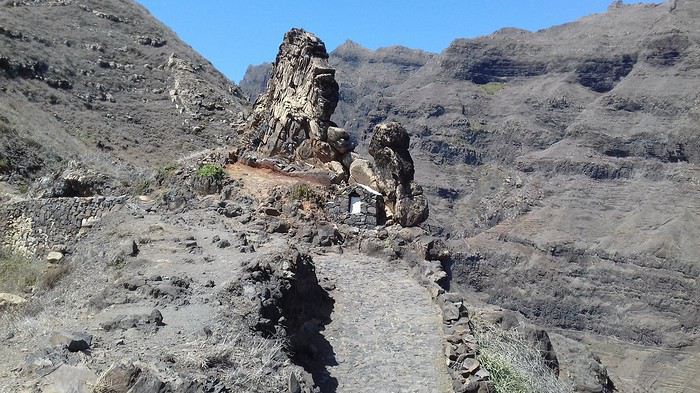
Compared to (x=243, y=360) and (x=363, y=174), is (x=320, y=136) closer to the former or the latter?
(x=363, y=174)

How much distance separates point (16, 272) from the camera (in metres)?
15.8

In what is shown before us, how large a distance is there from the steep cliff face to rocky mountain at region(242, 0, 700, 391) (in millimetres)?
43516

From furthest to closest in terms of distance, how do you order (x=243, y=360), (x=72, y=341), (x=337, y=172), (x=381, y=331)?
1. (x=337, y=172)
2. (x=381, y=331)
3. (x=243, y=360)
4. (x=72, y=341)

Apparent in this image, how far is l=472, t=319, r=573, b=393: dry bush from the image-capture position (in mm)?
9922

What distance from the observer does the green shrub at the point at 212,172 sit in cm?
1858

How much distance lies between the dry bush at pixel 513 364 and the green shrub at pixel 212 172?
29.0ft

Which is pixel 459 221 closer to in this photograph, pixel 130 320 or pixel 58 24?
pixel 58 24

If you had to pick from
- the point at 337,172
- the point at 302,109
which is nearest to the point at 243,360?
the point at 337,172

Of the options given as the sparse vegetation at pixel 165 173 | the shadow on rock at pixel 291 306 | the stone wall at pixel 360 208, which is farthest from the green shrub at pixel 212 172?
the shadow on rock at pixel 291 306

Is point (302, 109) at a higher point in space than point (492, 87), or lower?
lower

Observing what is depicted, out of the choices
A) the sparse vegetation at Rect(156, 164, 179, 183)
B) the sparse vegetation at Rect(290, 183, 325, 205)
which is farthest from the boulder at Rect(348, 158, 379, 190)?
the sparse vegetation at Rect(156, 164, 179, 183)

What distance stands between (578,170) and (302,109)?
116060 millimetres

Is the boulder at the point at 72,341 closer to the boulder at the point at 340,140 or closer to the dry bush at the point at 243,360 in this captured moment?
the dry bush at the point at 243,360

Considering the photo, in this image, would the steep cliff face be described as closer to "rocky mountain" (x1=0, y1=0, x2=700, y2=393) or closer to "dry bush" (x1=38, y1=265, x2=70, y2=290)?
"rocky mountain" (x1=0, y1=0, x2=700, y2=393)
